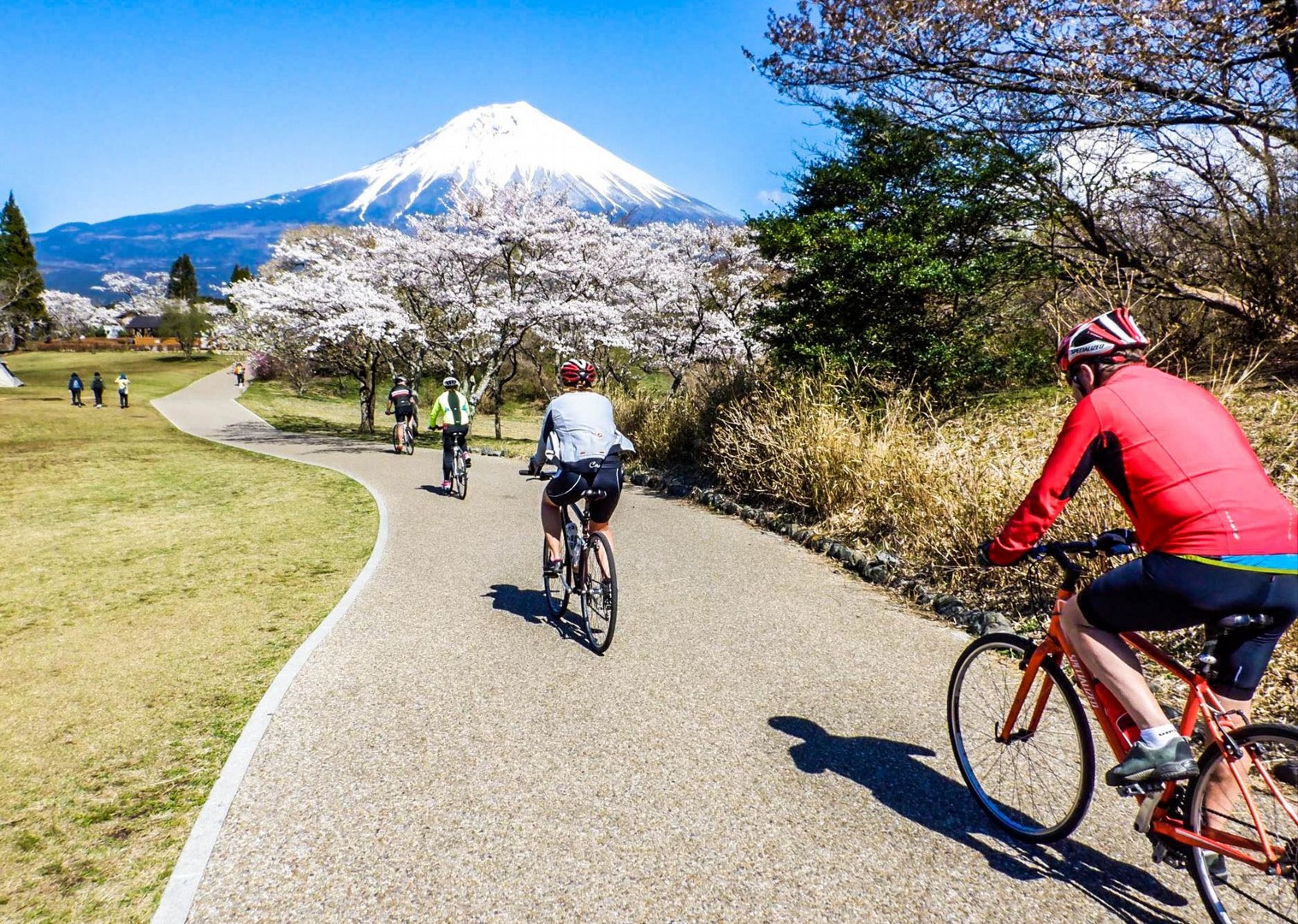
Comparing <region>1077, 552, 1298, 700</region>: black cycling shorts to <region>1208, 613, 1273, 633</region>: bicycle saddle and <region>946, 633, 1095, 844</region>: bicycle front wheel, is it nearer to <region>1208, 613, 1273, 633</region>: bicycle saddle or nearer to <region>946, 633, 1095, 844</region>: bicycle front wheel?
<region>1208, 613, 1273, 633</region>: bicycle saddle

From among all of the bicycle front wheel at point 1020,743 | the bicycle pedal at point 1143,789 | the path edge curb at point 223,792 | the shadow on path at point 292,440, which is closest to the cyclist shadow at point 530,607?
the path edge curb at point 223,792

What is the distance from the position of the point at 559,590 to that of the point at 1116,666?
4862mm

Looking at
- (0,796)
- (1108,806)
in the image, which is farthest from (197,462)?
(1108,806)

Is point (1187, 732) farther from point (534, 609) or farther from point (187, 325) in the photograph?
point (187, 325)

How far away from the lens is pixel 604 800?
3600 millimetres

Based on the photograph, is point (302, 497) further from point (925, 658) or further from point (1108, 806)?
point (1108, 806)

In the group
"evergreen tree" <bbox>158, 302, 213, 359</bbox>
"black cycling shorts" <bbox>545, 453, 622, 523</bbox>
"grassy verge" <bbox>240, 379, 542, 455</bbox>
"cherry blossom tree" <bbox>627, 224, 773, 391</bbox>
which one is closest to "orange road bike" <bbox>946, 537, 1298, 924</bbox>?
"black cycling shorts" <bbox>545, 453, 622, 523</bbox>

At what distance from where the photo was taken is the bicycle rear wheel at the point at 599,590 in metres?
5.49

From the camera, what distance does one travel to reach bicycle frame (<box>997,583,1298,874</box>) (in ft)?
8.22

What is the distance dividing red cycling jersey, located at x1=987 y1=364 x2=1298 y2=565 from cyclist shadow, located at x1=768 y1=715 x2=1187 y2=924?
1.45m

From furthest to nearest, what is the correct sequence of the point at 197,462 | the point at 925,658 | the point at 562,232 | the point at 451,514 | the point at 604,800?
the point at 562,232 < the point at 197,462 < the point at 451,514 < the point at 925,658 < the point at 604,800

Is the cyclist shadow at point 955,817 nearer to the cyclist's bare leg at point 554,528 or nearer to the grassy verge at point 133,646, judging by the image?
the cyclist's bare leg at point 554,528

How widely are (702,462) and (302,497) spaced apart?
284 inches

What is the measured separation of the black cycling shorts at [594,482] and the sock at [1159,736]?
359cm
